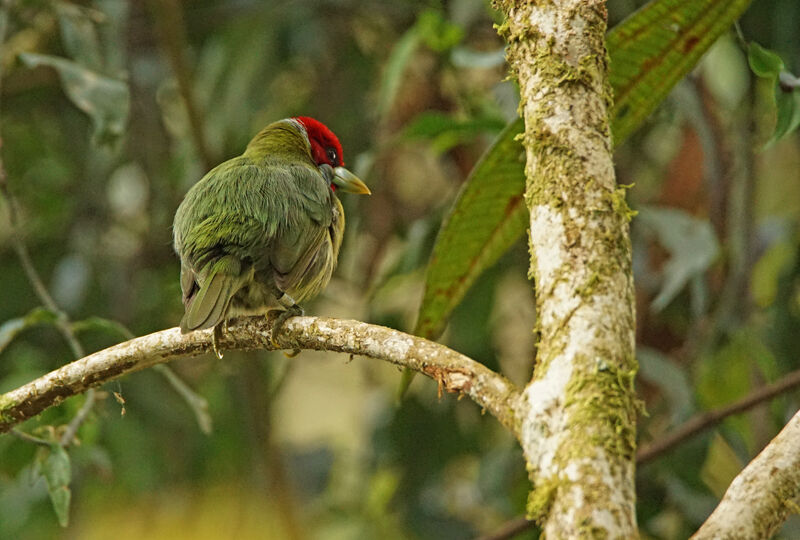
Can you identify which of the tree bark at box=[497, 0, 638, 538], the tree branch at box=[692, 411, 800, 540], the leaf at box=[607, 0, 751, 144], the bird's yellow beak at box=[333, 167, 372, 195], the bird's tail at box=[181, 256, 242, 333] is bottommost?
the tree branch at box=[692, 411, 800, 540]

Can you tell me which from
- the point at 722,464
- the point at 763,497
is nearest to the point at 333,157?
the point at 763,497

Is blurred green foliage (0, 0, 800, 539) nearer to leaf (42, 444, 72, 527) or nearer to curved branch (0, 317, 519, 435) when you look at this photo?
leaf (42, 444, 72, 527)

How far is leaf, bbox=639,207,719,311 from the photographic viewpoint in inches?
124

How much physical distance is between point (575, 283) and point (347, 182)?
1.86m

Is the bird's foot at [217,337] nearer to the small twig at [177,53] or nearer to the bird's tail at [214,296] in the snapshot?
the bird's tail at [214,296]

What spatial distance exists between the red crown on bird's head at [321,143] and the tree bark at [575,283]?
1620 mm

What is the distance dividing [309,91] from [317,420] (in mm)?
2384

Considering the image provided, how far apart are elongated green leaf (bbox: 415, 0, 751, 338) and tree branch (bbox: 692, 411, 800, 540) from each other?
0.88 meters

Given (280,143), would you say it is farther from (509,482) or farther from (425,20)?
(509,482)

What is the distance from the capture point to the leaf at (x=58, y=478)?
6.88ft

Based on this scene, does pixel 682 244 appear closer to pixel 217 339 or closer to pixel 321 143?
pixel 321 143

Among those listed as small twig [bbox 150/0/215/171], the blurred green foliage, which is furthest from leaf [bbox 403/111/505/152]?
small twig [bbox 150/0/215/171]

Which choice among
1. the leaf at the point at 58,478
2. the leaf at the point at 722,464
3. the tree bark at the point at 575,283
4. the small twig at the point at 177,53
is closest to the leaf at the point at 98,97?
the small twig at the point at 177,53

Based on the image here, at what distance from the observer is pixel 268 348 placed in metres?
2.01
